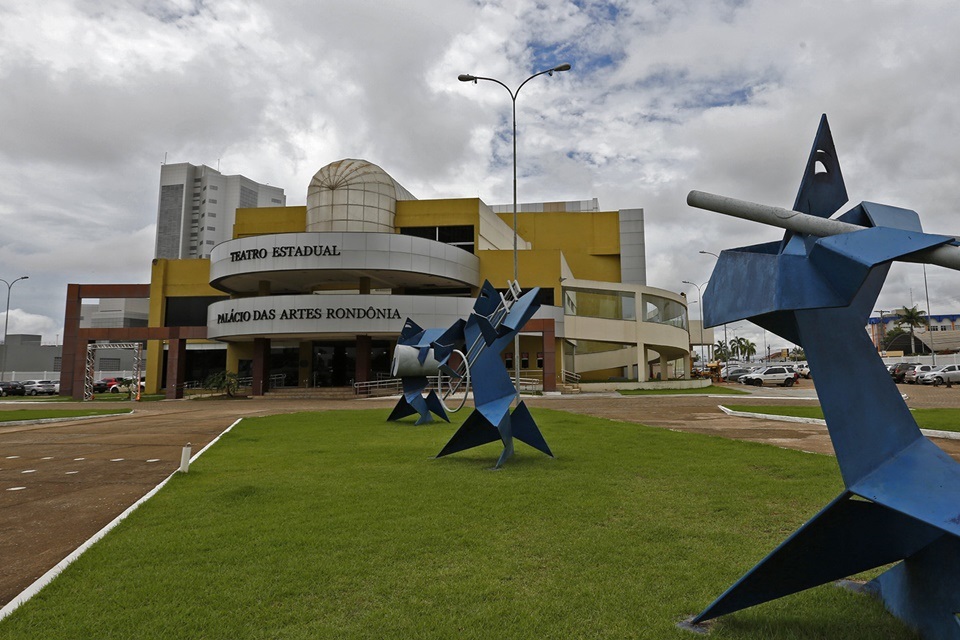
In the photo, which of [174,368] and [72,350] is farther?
A: [72,350]

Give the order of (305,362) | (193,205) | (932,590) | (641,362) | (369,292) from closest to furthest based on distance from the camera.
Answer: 1. (932,590)
2. (369,292)
3. (305,362)
4. (641,362)
5. (193,205)

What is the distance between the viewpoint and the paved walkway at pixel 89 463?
5.74 m

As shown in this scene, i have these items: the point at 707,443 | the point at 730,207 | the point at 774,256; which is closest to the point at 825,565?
the point at 774,256

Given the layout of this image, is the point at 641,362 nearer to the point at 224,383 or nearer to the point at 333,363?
the point at 333,363

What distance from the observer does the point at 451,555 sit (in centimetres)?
493

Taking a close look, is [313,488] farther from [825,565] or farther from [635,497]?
[825,565]

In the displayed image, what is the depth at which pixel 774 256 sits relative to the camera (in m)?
3.17

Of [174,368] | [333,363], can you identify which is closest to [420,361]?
[174,368]

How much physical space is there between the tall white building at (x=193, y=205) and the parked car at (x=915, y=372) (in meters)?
104

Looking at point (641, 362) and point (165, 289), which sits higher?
point (165, 289)

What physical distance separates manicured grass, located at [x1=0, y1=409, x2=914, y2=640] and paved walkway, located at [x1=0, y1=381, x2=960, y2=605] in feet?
1.84

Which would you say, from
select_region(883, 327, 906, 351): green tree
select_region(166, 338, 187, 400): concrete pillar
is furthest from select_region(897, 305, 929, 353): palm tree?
select_region(166, 338, 187, 400): concrete pillar

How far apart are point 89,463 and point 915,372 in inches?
2017

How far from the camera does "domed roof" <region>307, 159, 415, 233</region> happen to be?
41125 millimetres
